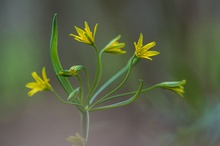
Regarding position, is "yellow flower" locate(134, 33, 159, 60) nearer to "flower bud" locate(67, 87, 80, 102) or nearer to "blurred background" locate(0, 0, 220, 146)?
"flower bud" locate(67, 87, 80, 102)

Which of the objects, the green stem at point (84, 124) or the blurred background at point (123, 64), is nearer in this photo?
the green stem at point (84, 124)

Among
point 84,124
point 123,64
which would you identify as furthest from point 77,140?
point 123,64

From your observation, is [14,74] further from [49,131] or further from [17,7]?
[49,131]

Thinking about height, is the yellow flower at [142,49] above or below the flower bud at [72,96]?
above

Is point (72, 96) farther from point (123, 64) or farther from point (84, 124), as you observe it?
point (123, 64)

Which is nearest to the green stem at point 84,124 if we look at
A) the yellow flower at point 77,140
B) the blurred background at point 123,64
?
the yellow flower at point 77,140

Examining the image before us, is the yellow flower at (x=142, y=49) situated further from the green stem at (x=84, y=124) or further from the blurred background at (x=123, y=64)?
the blurred background at (x=123, y=64)

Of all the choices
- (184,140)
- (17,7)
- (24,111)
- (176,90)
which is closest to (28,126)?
(24,111)

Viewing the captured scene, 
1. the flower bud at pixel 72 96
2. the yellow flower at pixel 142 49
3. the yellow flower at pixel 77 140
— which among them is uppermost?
the yellow flower at pixel 142 49
